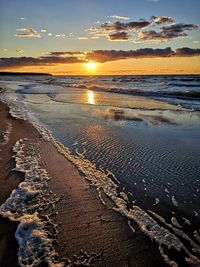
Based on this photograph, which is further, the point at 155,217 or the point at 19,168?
the point at 19,168

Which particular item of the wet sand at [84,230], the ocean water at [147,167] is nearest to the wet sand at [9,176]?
the wet sand at [84,230]

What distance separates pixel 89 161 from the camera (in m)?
7.46

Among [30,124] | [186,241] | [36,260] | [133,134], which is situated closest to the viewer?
[36,260]

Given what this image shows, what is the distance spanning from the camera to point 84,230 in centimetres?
433

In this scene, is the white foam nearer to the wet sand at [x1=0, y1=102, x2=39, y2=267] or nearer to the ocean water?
the wet sand at [x1=0, y1=102, x2=39, y2=267]

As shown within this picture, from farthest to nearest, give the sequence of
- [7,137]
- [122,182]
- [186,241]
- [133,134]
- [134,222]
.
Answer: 1. [133,134]
2. [7,137]
3. [122,182]
4. [134,222]
5. [186,241]

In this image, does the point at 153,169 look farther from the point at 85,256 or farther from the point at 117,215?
the point at 85,256

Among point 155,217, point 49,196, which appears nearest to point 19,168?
point 49,196

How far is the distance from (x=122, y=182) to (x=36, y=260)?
2842mm

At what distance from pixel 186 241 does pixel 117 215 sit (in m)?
1.18

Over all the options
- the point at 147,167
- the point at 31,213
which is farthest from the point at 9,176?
the point at 147,167

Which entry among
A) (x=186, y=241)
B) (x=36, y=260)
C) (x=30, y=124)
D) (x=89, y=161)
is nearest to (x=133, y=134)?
(x=89, y=161)

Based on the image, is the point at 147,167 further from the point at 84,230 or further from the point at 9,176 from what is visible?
the point at 9,176

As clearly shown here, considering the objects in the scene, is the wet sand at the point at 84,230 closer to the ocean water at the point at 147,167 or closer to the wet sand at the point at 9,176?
the wet sand at the point at 9,176
